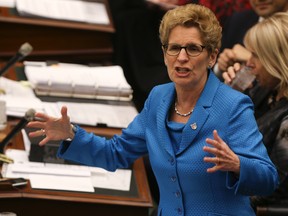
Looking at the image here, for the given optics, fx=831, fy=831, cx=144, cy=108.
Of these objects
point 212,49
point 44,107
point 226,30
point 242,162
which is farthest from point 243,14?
point 242,162

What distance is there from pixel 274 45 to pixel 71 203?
3.06 feet

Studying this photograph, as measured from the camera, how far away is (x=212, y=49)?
8.19ft

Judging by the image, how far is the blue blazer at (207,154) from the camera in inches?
93.0

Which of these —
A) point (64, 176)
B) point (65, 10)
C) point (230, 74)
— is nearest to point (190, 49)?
point (64, 176)

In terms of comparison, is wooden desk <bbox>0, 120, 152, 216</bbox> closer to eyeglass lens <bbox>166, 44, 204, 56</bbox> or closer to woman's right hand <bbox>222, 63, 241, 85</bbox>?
woman's right hand <bbox>222, 63, 241, 85</bbox>

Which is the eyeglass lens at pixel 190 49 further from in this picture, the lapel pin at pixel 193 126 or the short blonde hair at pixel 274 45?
the short blonde hair at pixel 274 45

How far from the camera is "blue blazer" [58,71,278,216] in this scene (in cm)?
236

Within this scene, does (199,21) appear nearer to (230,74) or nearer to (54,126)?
(54,126)

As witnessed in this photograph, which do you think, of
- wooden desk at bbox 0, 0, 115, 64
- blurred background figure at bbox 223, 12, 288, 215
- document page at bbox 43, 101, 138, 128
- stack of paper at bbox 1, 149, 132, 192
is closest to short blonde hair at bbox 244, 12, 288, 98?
blurred background figure at bbox 223, 12, 288, 215

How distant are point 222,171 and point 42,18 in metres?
2.63

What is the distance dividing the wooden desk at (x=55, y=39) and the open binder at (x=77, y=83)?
1.24ft

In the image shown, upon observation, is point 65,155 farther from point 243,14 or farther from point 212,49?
point 243,14

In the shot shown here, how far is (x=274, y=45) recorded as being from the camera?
2965 millimetres

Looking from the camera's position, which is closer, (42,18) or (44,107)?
(44,107)
